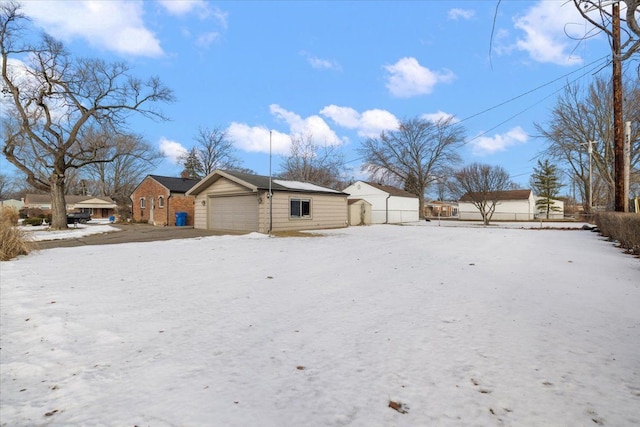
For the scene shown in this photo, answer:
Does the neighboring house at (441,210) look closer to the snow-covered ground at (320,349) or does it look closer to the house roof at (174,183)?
the house roof at (174,183)

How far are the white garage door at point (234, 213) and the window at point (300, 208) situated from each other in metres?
2.29

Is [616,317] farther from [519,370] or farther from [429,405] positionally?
[429,405]

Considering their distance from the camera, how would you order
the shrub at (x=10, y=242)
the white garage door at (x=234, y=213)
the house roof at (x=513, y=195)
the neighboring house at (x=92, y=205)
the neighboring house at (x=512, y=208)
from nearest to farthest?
the shrub at (x=10, y=242), the white garage door at (x=234, y=213), the neighboring house at (x=512, y=208), the house roof at (x=513, y=195), the neighboring house at (x=92, y=205)

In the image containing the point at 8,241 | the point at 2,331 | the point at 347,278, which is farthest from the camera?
the point at 8,241

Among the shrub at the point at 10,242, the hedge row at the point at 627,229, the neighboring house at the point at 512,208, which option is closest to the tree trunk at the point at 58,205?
the shrub at the point at 10,242

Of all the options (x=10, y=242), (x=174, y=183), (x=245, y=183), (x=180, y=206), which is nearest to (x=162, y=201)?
(x=180, y=206)

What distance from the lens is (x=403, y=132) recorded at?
4250cm

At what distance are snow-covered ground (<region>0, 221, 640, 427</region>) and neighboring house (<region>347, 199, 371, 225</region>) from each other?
63.0 ft

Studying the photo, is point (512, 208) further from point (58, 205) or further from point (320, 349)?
Result: point (58, 205)

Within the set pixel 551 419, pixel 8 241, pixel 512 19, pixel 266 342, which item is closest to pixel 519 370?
pixel 551 419

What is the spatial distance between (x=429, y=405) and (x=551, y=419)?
2.52 ft

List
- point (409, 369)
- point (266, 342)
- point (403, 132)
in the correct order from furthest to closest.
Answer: point (403, 132)
point (266, 342)
point (409, 369)

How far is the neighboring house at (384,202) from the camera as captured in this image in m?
32.6

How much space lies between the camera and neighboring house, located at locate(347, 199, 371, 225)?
25.9 m
